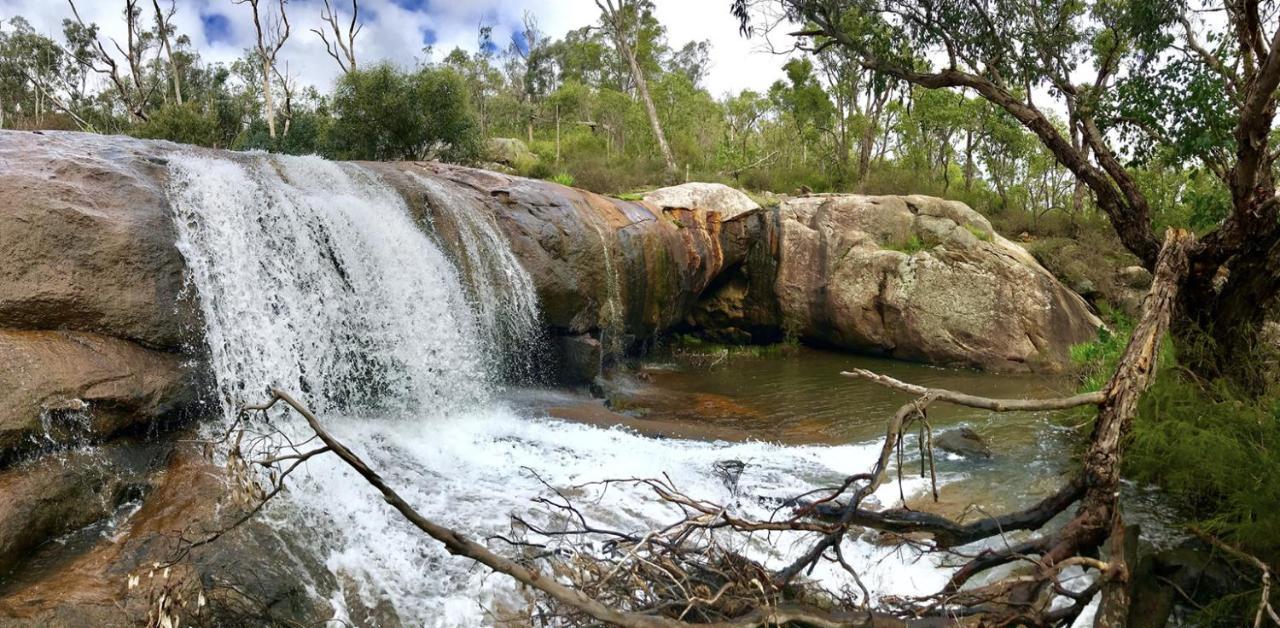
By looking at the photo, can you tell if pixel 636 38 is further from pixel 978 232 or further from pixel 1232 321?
pixel 1232 321

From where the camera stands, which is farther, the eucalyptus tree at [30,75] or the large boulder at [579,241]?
the eucalyptus tree at [30,75]

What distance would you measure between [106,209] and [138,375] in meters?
1.48

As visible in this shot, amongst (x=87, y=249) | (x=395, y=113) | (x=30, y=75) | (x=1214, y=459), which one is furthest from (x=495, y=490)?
(x=30, y=75)

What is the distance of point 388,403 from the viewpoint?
784cm

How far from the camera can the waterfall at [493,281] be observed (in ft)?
31.9

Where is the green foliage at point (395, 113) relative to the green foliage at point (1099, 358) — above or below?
above

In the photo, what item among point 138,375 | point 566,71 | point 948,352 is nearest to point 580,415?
point 138,375

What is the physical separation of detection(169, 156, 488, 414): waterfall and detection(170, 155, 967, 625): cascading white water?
17 mm

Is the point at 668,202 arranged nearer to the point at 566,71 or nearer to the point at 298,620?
the point at 298,620

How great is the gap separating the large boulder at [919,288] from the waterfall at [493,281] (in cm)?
651

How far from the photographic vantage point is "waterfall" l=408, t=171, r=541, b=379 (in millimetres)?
9727

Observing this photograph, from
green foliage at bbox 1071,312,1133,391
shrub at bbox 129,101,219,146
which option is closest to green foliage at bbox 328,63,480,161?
shrub at bbox 129,101,219,146

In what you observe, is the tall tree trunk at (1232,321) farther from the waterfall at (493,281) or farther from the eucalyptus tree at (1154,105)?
the waterfall at (493,281)

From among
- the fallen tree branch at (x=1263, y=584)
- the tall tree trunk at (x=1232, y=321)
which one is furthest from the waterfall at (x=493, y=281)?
the fallen tree branch at (x=1263, y=584)
